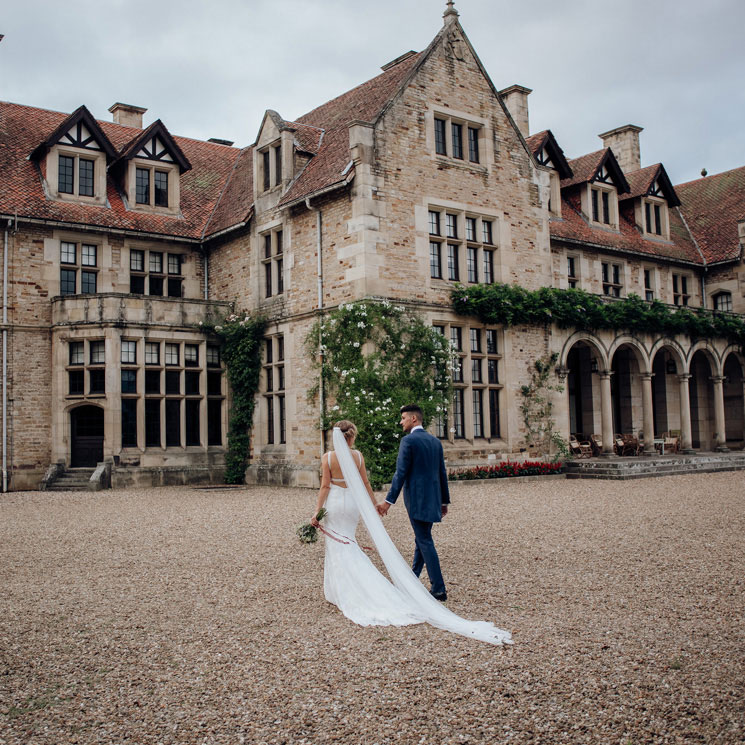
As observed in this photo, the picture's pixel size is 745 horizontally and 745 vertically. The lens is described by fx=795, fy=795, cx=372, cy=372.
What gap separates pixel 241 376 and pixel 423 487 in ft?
45.4

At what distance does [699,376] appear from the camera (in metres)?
27.4

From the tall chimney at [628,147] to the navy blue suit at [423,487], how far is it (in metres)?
25.1

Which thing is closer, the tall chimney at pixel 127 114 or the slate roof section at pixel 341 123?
the slate roof section at pixel 341 123

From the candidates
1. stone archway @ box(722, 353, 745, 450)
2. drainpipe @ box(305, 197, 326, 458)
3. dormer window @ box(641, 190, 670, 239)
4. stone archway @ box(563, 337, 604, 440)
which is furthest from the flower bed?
dormer window @ box(641, 190, 670, 239)

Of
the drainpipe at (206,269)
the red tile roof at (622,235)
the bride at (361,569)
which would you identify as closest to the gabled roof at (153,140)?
the drainpipe at (206,269)

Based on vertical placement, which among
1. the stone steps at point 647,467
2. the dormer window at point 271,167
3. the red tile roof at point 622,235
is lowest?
the stone steps at point 647,467

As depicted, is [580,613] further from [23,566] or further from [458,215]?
[458,215]

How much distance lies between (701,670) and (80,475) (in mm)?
16581

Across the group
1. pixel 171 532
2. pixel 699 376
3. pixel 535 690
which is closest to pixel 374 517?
pixel 535 690

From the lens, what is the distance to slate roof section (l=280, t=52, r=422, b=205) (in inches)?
714

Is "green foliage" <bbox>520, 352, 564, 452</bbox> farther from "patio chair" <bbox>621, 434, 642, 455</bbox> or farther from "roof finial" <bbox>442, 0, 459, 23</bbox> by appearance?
"roof finial" <bbox>442, 0, 459, 23</bbox>

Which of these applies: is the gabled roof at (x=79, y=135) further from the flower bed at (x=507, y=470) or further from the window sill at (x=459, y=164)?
the flower bed at (x=507, y=470)

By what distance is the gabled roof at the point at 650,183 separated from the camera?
26.1 metres

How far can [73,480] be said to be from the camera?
18.5m
